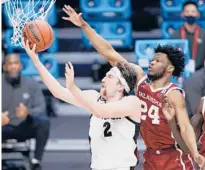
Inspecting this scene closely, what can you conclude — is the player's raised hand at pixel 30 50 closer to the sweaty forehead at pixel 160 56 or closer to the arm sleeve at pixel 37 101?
the sweaty forehead at pixel 160 56

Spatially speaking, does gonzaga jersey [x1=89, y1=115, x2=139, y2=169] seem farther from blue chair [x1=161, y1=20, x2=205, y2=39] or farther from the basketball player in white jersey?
blue chair [x1=161, y1=20, x2=205, y2=39]

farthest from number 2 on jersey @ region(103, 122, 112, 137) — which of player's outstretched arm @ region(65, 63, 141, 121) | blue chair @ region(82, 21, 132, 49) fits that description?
blue chair @ region(82, 21, 132, 49)

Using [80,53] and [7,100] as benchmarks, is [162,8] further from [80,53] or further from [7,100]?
[7,100]

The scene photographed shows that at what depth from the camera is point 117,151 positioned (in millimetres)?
5098

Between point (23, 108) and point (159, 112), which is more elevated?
point (159, 112)

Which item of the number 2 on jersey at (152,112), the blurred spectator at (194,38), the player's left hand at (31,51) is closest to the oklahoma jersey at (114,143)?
the number 2 on jersey at (152,112)

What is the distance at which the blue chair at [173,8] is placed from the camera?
32.5 ft

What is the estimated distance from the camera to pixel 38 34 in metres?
5.59

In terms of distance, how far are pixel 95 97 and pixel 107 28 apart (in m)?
4.90

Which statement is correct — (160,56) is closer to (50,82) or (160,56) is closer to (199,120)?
(199,120)

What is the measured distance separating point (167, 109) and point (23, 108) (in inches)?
101

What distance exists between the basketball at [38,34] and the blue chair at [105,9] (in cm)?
424

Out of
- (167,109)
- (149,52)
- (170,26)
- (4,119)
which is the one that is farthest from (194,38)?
(167,109)

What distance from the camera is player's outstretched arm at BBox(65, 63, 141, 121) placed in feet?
15.7
